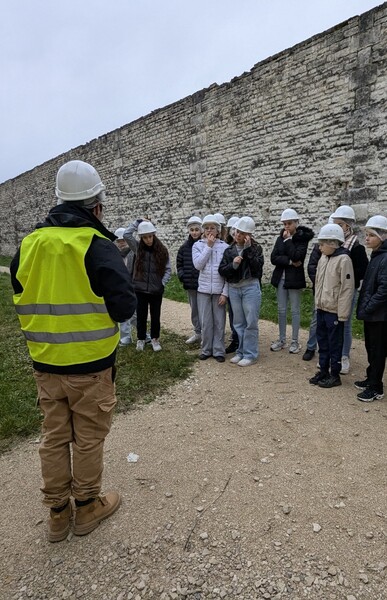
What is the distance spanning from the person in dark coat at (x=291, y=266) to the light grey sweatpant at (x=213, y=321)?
2.83 ft

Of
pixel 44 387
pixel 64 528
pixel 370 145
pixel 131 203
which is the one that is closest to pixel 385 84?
pixel 370 145

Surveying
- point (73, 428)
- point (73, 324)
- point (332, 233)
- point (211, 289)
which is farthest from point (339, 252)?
point (73, 428)

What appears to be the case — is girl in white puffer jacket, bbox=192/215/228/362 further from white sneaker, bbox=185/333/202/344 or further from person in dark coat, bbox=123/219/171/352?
white sneaker, bbox=185/333/202/344

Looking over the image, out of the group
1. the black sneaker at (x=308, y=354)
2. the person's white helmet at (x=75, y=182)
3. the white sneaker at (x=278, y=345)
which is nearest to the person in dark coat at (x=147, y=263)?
the white sneaker at (x=278, y=345)

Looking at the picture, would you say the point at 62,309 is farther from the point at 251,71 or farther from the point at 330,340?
the point at 251,71

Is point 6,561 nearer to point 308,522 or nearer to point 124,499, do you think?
point 124,499

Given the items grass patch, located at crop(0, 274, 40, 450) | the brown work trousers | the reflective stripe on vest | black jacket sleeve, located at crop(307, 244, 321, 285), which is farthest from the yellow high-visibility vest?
black jacket sleeve, located at crop(307, 244, 321, 285)

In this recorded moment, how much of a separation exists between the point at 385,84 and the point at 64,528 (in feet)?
27.9

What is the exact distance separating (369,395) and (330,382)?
17.1 inches

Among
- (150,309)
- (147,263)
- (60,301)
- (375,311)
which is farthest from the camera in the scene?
(150,309)

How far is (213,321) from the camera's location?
16.4 ft

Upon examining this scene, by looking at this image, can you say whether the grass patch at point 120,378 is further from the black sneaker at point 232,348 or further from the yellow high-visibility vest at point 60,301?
the yellow high-visibility vest at point 60,301

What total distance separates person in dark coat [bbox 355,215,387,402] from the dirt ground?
0.22 metres

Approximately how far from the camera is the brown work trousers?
6.79ft
